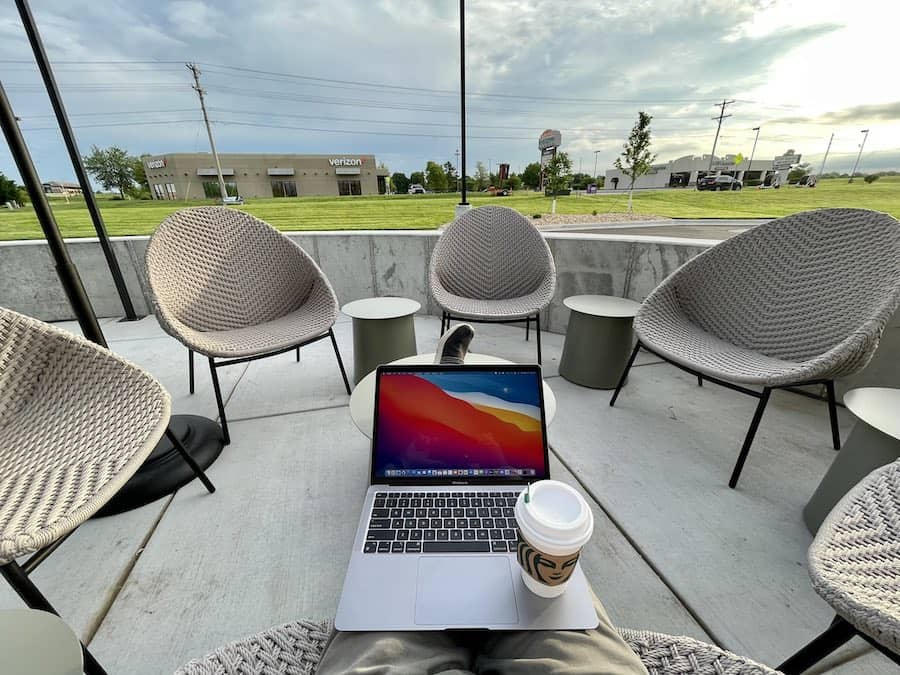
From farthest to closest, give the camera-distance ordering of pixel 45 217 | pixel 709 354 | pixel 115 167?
pixel 115 167
pixel 709 354
pixel 45 217

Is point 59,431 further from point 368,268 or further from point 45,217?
point 368,268

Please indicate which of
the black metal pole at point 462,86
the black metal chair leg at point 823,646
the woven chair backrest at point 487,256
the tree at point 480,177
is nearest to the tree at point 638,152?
the tree at point 480,177

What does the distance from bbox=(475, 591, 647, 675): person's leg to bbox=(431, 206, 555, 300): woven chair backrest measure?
211cm

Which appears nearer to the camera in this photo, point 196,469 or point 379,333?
point 196,469

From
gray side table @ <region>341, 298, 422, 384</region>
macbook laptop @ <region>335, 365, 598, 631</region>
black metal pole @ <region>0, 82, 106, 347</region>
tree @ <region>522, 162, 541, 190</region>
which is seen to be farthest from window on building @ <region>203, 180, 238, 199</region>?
macbook laptop @ <region>335, 365, 598, 631</region>

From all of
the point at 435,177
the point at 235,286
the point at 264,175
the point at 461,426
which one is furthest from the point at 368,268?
the point at 264,175

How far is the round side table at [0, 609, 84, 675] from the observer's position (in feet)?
1.63

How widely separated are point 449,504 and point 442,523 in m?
0.05

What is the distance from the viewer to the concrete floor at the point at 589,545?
942 mm

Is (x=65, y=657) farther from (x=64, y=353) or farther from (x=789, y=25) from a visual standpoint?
(x=789, y=25)

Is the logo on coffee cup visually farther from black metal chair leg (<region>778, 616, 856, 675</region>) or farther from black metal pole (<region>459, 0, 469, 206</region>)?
black metal pole (<region>459, 0, 469, 206</region>)

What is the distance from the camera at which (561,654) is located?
0.52m

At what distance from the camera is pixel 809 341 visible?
1.45 m

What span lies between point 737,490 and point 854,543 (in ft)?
2.63
